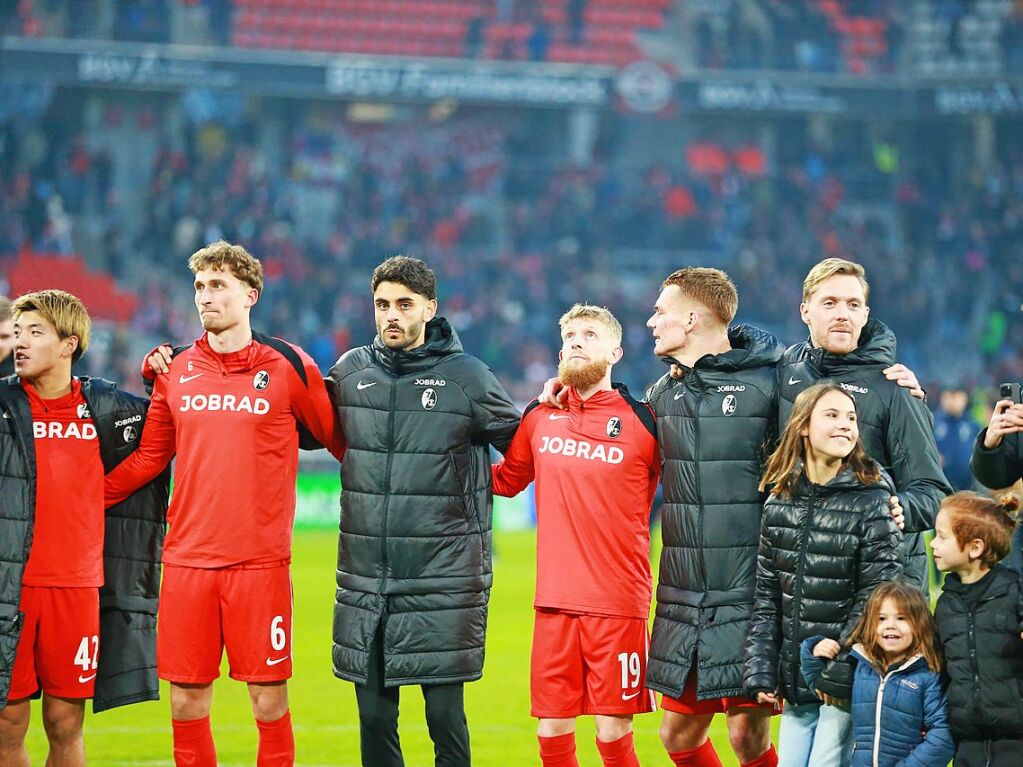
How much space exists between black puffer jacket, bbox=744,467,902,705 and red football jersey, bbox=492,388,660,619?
0.63 metres

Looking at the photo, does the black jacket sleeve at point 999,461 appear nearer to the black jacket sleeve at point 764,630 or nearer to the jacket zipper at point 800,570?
the jacket zipper at point 800,570

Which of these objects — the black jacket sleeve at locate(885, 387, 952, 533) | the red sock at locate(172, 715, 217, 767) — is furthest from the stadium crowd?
the black jacket sleeve at locate(885, 387, 952, 533)

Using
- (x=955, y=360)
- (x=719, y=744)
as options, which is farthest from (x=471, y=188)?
(x=719, y=744)

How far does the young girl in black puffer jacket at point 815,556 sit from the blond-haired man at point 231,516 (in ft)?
6.11

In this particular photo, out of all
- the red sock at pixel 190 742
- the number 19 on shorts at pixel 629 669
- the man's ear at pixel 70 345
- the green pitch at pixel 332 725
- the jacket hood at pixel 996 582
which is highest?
the man's ear at pixel 70 345

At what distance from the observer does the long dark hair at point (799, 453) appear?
5012mm

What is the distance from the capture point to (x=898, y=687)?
4.81 meters

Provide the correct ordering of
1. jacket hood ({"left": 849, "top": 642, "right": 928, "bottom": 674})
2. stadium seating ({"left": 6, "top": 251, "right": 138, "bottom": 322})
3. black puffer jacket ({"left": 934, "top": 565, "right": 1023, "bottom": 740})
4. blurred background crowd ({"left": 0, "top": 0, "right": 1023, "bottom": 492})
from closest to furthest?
black puffer jacket ({"left": 934, "top": 565, "right": 1023, "bottom": 740})
jacket hood ({"left": 849, "top": 642, "right": 928, "bottom": 674})
stadium seating ({"left": 6, "top": 251, "right": 138, "bottom": 322})
blurred background crowd ({"left": 0, "top": 0, "right": 1023, "bottom": 492})

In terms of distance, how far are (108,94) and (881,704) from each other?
24.6m

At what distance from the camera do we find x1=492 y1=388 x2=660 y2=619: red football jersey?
5520 mm

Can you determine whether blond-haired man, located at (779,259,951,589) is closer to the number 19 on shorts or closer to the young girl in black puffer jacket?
the young girl in black puffer jacket

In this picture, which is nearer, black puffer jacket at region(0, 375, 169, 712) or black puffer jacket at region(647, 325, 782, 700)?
black puffer jacket at region(647, 325, 782, 700)

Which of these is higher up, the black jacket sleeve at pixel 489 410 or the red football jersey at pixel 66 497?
the black jacket sleeve at pixel 489 410

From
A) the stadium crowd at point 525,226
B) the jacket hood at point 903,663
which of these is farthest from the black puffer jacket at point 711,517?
the stadium crowd at point 525,226
